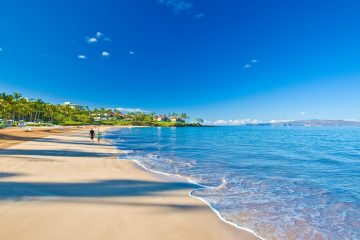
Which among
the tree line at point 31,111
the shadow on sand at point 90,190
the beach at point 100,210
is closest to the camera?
the beach at point 100,210

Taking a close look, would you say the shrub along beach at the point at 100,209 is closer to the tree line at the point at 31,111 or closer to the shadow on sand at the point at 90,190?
the shadow on sand at the point at 90,190

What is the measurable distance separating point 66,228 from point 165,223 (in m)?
2.68

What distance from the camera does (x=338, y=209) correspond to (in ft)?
33.8

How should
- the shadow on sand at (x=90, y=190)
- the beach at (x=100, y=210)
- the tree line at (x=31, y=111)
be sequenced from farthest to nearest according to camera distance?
the tree line at (x=31, y=111)
the shadow on sand at (x=90, y=190)
the beach at (x=100, y=210)

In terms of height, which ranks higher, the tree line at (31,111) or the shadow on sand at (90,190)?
the tree line at (31,111)

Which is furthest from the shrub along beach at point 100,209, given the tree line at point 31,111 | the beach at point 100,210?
the tree line at point 31,111

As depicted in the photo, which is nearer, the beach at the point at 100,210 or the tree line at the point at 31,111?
the beach at the point at 100,210

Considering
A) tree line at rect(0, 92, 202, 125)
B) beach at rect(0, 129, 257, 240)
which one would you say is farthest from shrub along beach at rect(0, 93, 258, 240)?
tree line at rect(0, 92, 202, 125)

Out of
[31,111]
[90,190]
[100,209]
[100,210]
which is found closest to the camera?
[100,210]

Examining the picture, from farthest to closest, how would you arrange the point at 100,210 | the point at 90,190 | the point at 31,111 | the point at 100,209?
the point at 31,111
the point at 90,190
the point at 100,209
the point at 100,210

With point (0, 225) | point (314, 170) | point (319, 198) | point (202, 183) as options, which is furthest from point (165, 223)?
point (314, 170)

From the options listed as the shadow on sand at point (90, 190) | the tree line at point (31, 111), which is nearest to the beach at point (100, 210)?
the shadow on sand at point (90, 190)

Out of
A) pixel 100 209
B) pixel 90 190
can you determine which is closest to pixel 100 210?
pixel 100 209

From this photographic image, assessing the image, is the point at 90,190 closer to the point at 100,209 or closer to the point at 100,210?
the point at 100,209
